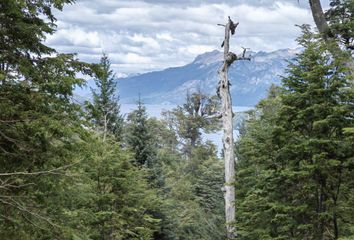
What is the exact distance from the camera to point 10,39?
653cm

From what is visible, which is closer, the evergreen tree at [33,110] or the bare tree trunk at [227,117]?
the evergreen tree at [33,110]

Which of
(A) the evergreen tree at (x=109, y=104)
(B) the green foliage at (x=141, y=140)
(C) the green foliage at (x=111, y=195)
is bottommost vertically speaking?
(C) the green foliage at (x=111, y=195)

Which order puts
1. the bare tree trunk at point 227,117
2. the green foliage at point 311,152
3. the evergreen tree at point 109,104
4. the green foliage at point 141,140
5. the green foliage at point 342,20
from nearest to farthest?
the green foliage at point 311,152
the green foliage at point 342,20
the bare tree trunk at point 227,117
the green foliage at point 141,140
the evergreen tree at point 109,104

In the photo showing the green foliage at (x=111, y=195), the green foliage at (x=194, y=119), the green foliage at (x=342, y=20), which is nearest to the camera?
the green foliage at (x=342, y=20)

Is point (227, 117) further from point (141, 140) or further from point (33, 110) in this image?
point (33, 110)

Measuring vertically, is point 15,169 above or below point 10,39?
below

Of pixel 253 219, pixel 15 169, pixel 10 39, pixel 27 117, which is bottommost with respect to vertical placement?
pixel 253 219

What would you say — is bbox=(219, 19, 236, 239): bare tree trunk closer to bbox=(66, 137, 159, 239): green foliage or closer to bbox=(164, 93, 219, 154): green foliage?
bbox=(66, 137, 159, 239): green foliage

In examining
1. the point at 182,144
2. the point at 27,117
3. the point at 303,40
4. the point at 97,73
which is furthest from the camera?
the point at 182,144

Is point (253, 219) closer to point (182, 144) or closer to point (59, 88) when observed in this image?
point (59, 88)

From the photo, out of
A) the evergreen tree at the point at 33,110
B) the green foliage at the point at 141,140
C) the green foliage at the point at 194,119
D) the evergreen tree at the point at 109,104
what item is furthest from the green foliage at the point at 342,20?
the green foliage at the point at 194,119

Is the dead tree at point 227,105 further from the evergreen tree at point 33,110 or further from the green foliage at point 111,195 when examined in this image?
the evergreen tree at point 33,110

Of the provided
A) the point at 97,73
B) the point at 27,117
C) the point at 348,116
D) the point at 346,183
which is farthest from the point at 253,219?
the point at 27,117

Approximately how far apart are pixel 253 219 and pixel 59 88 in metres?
6.62
